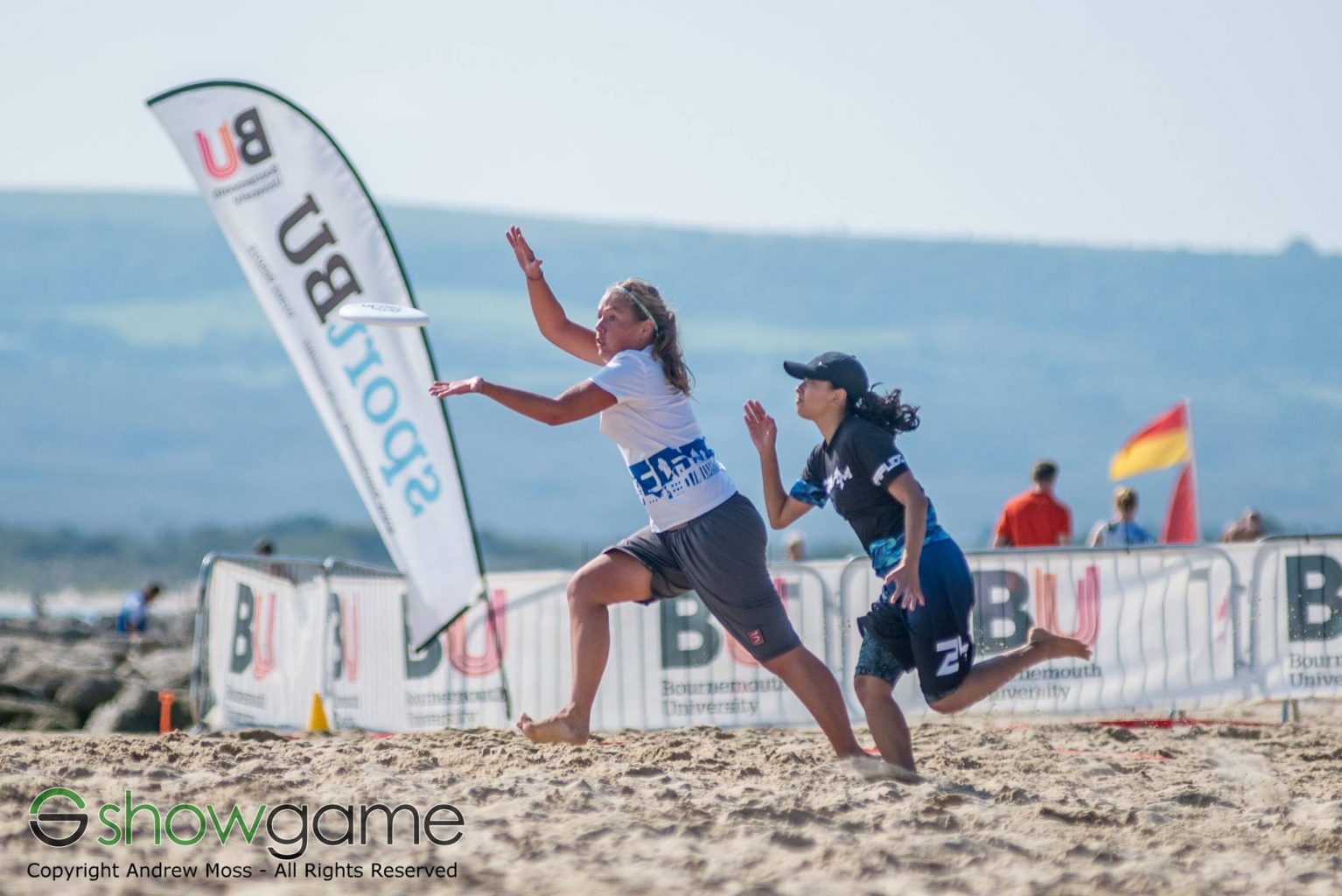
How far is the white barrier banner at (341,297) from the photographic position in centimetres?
794

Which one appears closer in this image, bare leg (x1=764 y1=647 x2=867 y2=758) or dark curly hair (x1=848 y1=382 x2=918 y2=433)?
bare leg (x1=764 y1=647 x2=867 y2=758)

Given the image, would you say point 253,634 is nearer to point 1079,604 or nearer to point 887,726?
point 1079,604

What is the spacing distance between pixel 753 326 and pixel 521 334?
2304 centimetres

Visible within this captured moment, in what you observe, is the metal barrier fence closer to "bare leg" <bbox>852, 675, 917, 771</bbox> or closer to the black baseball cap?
"bare leg" <bbox>852, 675, 917, 771</bbox>

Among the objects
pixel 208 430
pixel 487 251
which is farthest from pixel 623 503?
pixel 487 251

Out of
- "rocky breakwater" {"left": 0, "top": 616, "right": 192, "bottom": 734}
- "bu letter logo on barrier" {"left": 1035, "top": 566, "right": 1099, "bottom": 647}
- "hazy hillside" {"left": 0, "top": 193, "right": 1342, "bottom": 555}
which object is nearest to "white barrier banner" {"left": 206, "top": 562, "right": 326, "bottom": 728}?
"rocky breakwater" {"left": 0, "top": 616, "right": 192, "bottom": 734}

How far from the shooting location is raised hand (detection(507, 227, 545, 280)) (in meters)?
Answer: 5.20

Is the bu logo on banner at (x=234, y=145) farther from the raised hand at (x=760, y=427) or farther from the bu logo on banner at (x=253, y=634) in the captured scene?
the raised hand at (x=760, y=427)

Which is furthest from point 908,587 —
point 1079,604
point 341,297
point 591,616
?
point 1079,604

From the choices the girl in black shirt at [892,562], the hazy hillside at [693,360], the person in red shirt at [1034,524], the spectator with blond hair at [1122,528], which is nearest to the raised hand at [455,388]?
the girl in black shirt at [892,562]

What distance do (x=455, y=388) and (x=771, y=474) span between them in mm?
1220

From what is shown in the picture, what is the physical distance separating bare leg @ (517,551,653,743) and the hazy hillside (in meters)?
84.5

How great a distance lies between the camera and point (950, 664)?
4.69m

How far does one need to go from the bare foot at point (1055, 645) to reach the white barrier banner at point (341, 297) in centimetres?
384
